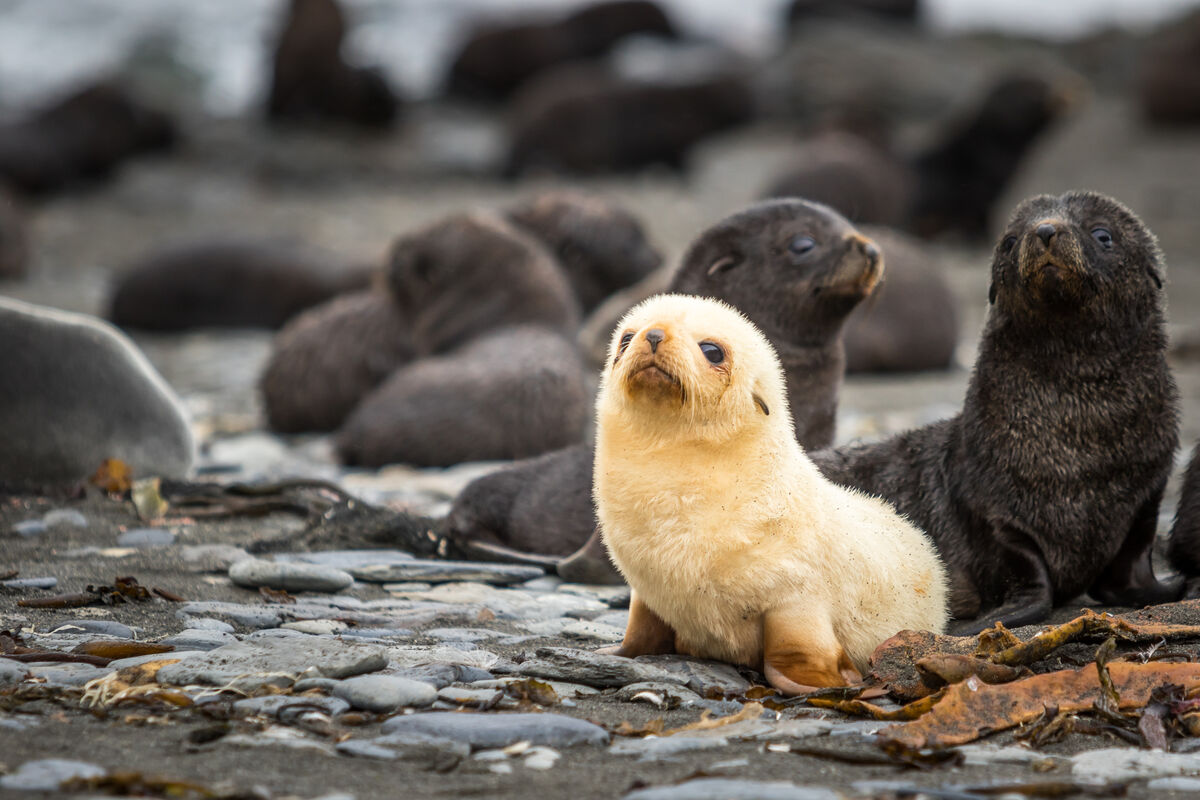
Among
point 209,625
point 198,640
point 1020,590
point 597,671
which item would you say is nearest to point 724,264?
point 1020,590

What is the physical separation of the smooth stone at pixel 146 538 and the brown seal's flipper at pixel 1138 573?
10.1 feet

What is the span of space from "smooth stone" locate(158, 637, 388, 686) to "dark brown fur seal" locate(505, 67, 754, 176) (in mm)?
15437

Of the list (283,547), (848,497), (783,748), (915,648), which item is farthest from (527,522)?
(783,748)

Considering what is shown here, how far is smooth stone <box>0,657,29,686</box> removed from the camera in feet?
9.43

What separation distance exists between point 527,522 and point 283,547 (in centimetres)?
88

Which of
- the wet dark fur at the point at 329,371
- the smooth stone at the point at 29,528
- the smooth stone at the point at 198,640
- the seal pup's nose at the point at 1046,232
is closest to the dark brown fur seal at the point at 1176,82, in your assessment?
the wet dark fur at the point at 329,371

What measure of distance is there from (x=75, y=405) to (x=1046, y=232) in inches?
157

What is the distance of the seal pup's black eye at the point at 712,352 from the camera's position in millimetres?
3281

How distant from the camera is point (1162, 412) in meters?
3.83

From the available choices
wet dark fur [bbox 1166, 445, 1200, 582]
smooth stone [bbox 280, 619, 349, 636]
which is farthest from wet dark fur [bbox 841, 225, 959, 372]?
smooth stone [bbox 280, 619, 349, 636]

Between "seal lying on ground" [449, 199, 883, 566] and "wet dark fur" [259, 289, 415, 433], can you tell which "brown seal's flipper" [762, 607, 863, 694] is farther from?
"wet dark fur" [259, 289, 415, 433]

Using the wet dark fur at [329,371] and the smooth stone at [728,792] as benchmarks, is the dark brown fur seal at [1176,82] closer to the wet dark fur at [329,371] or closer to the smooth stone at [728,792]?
the wet dark fur at [329,371]

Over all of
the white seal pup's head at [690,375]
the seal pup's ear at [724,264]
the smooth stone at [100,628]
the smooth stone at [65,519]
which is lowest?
the smooth stone at [65,519]

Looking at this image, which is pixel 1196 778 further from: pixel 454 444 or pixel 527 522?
pixel 454 444
